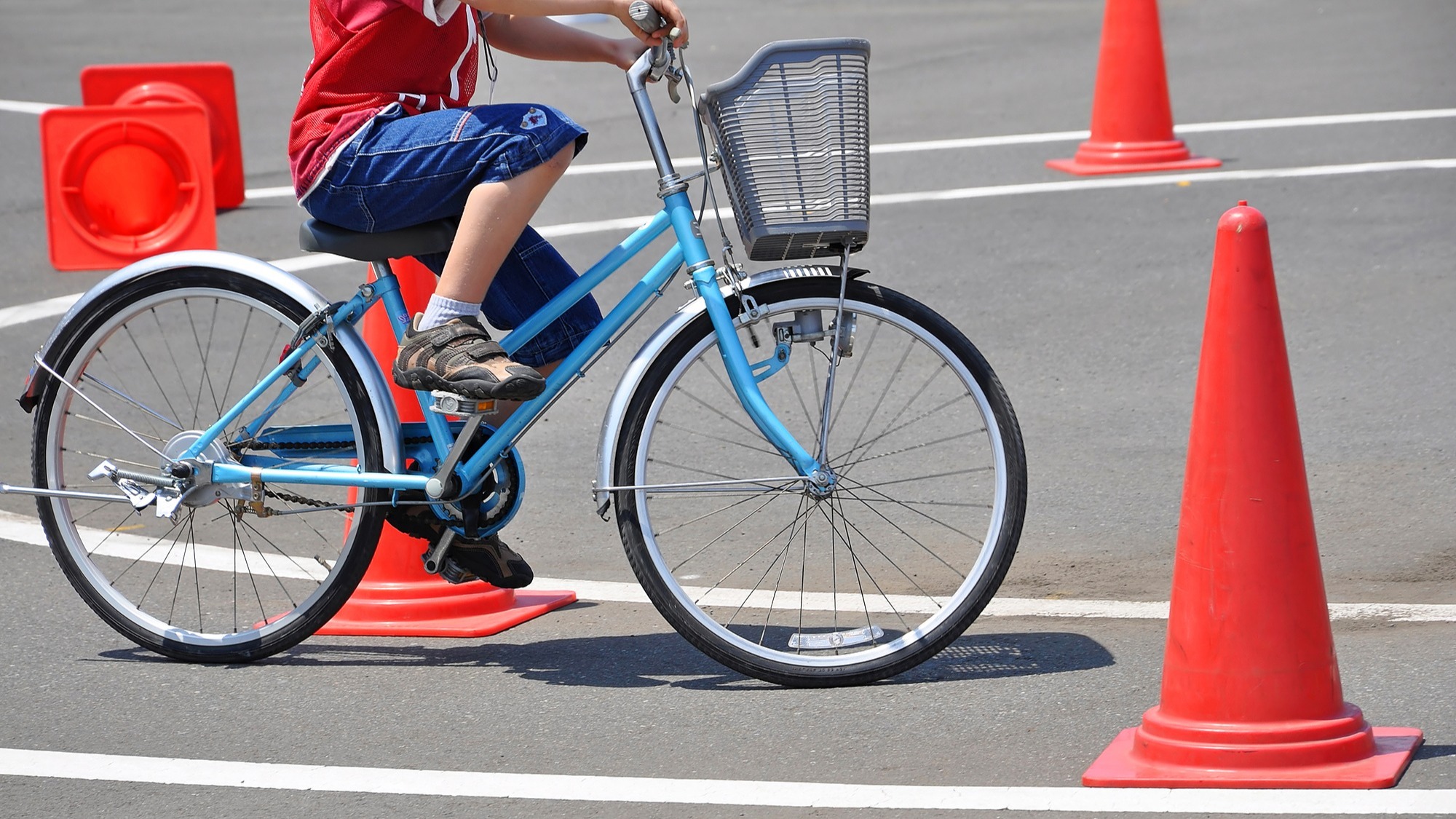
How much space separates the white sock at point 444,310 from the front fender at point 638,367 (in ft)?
1.26

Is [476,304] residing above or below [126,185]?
below

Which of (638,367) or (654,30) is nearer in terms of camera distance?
(654,30)


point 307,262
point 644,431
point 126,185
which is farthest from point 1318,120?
point 644,431

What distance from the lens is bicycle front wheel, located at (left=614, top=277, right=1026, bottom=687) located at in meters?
4.14

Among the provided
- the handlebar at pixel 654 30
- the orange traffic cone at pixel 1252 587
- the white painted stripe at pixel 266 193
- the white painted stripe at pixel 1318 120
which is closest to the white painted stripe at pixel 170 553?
the handlebar at pixel 654 30

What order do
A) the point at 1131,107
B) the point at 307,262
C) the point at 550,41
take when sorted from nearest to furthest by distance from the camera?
1. the point at 550,41
2. the point at 307,262
3. the point at 1131,107

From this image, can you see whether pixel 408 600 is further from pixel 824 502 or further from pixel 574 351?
pixel 824 502

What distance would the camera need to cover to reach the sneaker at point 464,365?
3963 millimetres

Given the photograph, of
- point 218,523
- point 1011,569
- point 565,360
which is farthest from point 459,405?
point 218,523

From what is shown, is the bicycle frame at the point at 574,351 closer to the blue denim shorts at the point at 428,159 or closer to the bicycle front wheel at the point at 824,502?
the bicycle front wheel at the point at 824,502

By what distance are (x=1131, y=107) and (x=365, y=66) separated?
7.04 meters

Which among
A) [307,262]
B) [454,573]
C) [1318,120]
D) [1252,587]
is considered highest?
[1318,120]

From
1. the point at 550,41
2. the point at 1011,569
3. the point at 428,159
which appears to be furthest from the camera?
the point at 1011,569

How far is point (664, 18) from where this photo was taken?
3.96 m
